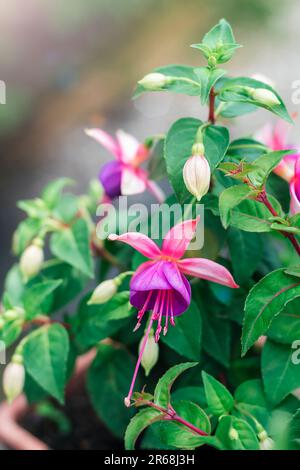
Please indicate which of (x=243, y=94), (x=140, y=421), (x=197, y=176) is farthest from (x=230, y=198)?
(x=140, y=421)

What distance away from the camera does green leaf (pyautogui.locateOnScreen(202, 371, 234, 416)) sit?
73 cm

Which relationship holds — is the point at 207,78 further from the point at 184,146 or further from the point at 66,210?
the point at 66,210

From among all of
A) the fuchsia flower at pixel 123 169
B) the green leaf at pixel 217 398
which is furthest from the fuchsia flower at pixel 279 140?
the green leaf at pixel 217 398

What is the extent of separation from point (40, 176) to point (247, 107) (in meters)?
1.52

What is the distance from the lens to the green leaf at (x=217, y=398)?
732 millimetres

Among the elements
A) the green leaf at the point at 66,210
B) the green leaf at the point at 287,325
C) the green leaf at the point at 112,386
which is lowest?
the green leaf at the point at 112,386

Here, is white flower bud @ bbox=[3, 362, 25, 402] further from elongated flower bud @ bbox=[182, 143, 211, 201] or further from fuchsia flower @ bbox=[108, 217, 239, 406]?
elongated flower bud @ bbox=[182, 143, 211, 201]

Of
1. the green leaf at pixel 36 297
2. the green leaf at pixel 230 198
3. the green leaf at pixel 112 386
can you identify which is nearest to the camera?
the green leaf at pixel 230 198

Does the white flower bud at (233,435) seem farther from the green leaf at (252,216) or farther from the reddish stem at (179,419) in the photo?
the green leaf at (252,216)

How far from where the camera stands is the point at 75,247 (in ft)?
3.02

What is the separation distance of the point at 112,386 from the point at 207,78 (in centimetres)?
50

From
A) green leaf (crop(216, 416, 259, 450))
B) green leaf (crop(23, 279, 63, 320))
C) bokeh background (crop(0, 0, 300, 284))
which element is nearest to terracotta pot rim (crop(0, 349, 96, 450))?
green leaf (crop(23, 279, 63, 320))

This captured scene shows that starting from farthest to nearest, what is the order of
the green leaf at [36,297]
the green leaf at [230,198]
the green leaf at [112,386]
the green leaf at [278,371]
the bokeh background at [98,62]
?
the bokeh background at [98,62], the green leaf at [112,386], the green leaf at [36,297], the green leaf at [278,371], the green leaf at [230,198]

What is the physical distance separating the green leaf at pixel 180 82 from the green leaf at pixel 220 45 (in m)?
0.04
